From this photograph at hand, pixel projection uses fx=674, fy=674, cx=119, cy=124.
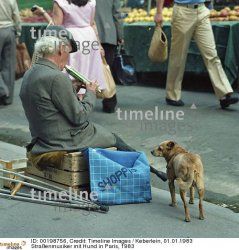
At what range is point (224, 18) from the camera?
9602 mm

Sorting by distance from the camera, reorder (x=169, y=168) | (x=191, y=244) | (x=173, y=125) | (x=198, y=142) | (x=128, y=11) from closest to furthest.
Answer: (x=191, y=244), (x=169, y=168), (x=198, y=142), (x=173, y=125), (x=128, y=11)

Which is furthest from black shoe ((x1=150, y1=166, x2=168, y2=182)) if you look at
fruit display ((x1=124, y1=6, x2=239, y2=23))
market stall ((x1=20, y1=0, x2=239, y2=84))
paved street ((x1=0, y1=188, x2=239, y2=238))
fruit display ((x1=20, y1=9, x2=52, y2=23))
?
fruit display ((x1=20, y1=9, x2=52, y2=23))

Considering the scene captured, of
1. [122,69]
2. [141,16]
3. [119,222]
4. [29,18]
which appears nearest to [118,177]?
[119,222]

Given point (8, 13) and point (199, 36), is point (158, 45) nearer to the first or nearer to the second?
point (199, 36)

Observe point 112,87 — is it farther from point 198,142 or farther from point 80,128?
point 80,128

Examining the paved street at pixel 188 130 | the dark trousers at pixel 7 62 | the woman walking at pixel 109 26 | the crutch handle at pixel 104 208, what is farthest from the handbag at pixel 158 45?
the crutch handle at pixel 104 208

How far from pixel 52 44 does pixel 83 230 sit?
146 cm

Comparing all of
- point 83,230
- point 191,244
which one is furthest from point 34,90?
point 191,244

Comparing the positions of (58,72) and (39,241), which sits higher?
(58,72)

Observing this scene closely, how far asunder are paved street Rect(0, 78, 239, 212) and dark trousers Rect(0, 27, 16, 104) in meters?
0.23

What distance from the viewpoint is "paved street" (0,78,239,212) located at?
5875mm

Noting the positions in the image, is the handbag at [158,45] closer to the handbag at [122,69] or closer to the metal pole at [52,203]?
the handbag at [122,69]

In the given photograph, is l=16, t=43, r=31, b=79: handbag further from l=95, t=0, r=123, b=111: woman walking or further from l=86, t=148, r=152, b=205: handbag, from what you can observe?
l=86, t=148, r=152, b=205: handbag

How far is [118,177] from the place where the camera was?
16.8ft
